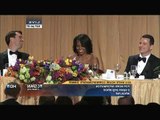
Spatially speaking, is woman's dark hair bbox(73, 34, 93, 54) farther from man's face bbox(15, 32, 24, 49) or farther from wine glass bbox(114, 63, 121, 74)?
man's face bbox(15, 32, 24, 49)

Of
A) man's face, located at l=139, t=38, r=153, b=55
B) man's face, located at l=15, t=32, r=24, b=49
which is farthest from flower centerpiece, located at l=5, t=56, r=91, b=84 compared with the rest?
man's face, located at l=139, t=38, r=153, b=55

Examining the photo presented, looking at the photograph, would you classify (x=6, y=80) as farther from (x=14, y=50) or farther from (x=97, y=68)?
(x=97, y=68)

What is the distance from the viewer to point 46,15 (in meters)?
7.09

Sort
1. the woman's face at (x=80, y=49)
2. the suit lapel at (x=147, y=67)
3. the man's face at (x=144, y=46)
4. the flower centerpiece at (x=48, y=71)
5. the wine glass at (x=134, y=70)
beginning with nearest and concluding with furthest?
the flower centerpiece at (x=48, y=71)
the wine glass at (x=134, y=70)
the suit lapel at (x=147, y=67)
the woman's face at (x=80, y=49)
the man's face at (x=144, y=46)

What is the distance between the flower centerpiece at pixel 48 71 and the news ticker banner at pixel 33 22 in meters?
0.92

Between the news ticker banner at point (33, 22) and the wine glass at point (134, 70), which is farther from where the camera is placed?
the news ticker banner at point (33, 22)

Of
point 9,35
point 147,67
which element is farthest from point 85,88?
point 9,35

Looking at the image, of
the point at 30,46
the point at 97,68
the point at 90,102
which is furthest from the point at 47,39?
the point at 90,102

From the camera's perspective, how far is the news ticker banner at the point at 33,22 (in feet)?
23.0

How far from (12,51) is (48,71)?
1.00 m

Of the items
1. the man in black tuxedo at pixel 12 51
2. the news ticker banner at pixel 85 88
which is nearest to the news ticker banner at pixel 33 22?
the man in black tuxedo at pixel 12 51

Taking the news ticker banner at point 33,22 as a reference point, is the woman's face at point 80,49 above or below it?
below

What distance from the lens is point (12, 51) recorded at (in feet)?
23.0

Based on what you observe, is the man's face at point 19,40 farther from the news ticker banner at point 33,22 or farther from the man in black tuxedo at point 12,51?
the news ticker banner at point 33,22
